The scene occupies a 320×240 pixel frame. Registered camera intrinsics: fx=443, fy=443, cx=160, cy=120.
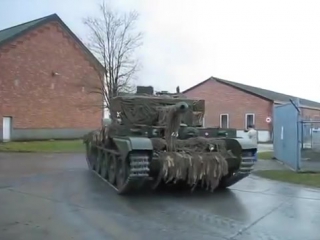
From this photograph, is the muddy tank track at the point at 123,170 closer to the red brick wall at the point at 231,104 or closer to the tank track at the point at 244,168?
the tank track at the point at 244,168

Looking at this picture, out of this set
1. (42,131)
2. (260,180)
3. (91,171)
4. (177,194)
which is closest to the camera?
(177,194)

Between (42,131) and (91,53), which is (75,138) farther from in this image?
(91,53)

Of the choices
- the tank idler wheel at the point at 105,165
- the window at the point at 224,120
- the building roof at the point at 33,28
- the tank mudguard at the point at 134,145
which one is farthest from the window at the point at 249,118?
the tank mudguard at the point at 134,145

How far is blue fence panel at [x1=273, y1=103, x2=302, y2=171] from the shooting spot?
14.2 metres

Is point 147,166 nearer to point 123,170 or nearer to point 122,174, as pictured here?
point 123,170

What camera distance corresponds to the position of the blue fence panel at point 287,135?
14250 millimetres

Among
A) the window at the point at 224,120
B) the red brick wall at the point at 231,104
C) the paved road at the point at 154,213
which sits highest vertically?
the red brick wall at the point at 231,104

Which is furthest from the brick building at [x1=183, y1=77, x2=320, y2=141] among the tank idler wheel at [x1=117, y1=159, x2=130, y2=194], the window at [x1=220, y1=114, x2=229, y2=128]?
the tank idler wheel at [x1=117, y1=159, x2=130, y2=194]

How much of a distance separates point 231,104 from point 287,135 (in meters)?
23.5

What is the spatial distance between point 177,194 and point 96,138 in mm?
4428

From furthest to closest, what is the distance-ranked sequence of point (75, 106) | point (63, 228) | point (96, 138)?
point (75, 106) < point (96, 138) < point (63, 228)

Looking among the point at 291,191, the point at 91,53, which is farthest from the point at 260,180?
the point at 91,53

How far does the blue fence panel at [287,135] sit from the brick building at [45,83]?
62.9 feet

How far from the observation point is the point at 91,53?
116 ft
